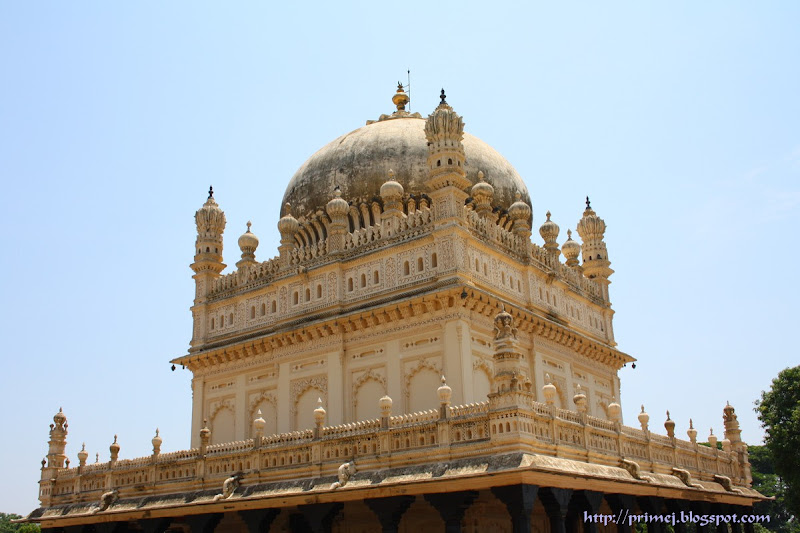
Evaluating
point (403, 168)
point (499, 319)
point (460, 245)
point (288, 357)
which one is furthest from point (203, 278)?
point (499, 319)

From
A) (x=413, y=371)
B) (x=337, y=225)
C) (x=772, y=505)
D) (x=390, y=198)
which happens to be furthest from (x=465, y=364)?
(x=772, y=505)

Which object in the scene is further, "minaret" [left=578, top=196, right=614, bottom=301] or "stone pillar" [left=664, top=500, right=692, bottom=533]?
"minaret" [left=578, top=196, right=614, bottom=301]

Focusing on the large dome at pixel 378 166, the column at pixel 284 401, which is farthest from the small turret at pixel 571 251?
the column at pixel 284 401

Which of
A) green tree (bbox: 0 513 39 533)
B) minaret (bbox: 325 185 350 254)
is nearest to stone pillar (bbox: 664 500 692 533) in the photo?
minaret (bbox: 325 185 350 254)

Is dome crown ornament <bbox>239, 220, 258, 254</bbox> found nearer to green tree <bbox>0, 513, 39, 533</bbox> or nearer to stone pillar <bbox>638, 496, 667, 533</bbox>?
stone pillar <bbox>638, 496, 667, 533</bbox>

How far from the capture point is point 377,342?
19.3 meters

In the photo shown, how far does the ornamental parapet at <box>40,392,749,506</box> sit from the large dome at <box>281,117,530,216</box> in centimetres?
863

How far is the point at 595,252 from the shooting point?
26.2 m

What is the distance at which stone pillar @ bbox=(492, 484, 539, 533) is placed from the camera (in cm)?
1273

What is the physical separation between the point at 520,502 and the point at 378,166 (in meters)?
12.8

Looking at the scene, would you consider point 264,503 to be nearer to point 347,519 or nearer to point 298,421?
point 347,519

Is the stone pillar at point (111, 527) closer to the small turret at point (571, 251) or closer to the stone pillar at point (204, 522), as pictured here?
the stone pillar at point (204, 522)

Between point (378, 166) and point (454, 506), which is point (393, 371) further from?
point (378, 166)

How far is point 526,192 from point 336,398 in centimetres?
1030
